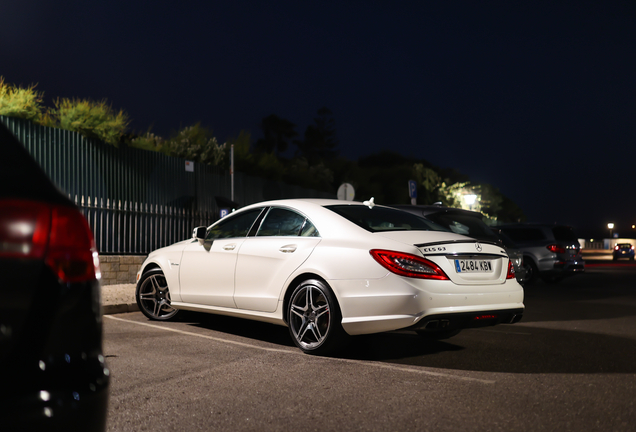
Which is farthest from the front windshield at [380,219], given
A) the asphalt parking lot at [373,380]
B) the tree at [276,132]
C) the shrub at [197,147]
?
the tree at [276,132]

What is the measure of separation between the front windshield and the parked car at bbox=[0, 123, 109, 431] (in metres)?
4.41

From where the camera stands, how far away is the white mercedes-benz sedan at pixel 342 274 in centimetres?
561

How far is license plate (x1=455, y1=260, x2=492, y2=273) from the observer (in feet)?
19.1

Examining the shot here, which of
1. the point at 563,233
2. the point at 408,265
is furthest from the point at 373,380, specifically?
the point at 563,233

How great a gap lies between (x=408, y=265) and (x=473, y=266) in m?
0.72

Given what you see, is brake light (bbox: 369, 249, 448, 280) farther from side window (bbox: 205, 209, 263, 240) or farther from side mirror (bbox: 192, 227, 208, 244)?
side mirror (bbox: 192, 227, 208, 244)

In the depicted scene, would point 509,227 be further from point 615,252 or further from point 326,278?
point 615,252

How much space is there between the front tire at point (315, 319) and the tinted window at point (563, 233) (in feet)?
38.5

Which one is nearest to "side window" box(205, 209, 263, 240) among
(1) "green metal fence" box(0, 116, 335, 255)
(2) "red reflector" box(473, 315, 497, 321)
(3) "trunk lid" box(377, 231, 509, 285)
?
(3) "trunk lid" box(377, 231, 509, 285)

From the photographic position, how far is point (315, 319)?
6055mm

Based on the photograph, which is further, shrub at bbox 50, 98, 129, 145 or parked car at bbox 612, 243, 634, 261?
parked car at bbox 612, 243, 634, 261

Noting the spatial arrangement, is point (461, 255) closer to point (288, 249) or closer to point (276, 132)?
point (288, 249)

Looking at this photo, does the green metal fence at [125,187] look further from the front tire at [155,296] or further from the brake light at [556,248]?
the brake light at [556,248]

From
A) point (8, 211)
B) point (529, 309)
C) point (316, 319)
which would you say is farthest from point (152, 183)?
point (8, 211)
